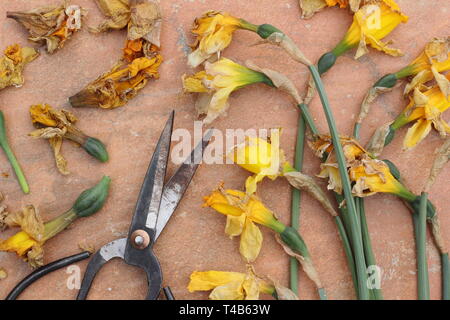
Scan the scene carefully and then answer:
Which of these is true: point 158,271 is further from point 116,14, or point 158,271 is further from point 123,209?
point 116,14

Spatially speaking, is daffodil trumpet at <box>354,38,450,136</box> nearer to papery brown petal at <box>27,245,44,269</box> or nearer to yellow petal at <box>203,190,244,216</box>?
yellow petal at <box>203,190,244,216</box>

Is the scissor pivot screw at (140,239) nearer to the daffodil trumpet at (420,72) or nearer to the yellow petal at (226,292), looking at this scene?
the yellow petal at (226,292)

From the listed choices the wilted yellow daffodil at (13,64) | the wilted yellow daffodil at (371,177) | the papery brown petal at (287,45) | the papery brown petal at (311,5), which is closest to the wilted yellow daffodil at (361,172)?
the wilted yellow daffodil at (371,177)

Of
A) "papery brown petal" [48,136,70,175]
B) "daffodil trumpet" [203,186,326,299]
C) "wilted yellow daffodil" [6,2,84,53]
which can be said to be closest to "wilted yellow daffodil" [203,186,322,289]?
"daffodil trumpet" [203,186,326,299]

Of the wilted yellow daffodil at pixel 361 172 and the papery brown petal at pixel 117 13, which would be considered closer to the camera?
the wilted yellow daffodil at pixel 361 172

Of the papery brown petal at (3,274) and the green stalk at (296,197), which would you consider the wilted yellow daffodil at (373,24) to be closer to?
the green stalk at (296,197)

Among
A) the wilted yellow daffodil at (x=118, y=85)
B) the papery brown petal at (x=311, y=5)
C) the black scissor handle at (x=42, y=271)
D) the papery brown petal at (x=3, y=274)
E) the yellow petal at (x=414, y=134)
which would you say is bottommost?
the papery brown petal at (x=3, y=274)

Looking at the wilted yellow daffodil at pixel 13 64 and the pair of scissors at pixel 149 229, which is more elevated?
the wilted yellow daffodil at pixel 13 64
